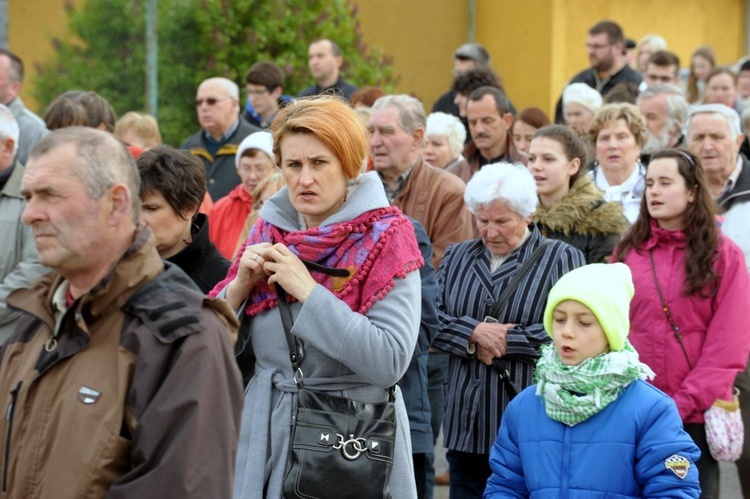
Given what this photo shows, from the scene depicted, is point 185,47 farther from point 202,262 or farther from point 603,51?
point 202,262

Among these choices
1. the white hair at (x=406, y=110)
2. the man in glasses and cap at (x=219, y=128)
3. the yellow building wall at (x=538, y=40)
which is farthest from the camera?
the yellow building wall at (x=538, y=40)

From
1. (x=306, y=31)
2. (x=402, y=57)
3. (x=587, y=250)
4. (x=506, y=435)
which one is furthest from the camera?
(x=402, y=57)

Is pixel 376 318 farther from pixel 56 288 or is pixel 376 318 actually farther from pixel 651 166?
pixel 651 166

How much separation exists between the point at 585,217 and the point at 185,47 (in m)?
6.81

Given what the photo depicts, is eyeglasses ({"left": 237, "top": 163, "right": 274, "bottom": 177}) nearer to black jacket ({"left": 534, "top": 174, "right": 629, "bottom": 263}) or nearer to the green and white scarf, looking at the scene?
black jacket ({"left": 534, "top": 174, "right": 629, "bottom": 263})

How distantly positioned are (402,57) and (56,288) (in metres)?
12.1

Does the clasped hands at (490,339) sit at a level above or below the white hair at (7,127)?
below

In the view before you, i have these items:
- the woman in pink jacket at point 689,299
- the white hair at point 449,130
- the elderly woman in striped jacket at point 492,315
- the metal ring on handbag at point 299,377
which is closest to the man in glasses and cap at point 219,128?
the white hair at point 449,130

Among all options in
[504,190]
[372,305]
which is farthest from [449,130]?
[372,305]

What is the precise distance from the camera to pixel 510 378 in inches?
213

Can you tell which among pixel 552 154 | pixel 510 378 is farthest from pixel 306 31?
pixel 510 378

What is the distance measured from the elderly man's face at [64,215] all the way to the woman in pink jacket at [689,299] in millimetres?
3372

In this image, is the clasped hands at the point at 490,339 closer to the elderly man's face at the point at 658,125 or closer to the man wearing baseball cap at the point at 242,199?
the man wearing baseball cap at the point at 242,199

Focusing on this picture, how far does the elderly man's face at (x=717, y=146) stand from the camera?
23.0 feet
